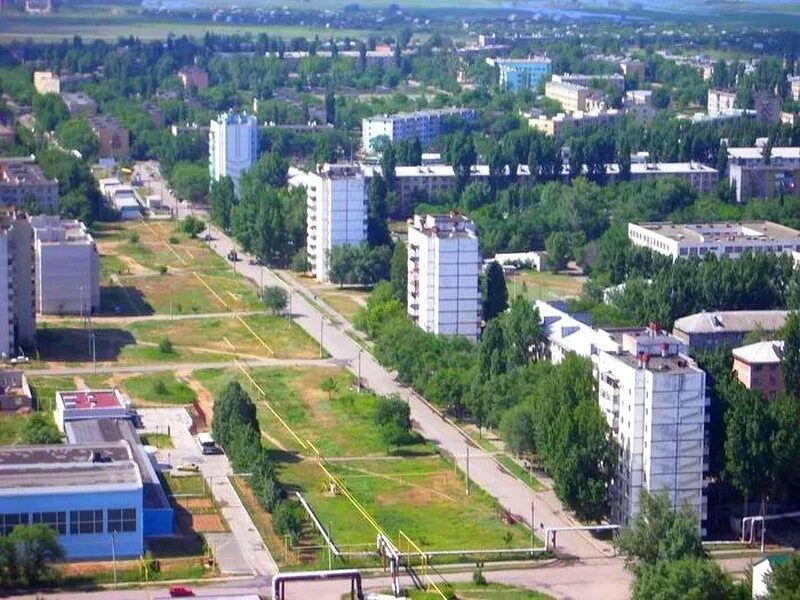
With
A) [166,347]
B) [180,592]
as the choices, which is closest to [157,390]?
[166,347]

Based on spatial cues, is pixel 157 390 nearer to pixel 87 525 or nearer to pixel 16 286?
pixel 16 286

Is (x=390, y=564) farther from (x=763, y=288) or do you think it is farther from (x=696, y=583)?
(x=763, y=288)

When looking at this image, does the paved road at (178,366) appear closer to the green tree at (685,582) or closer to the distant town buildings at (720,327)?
the distant town buildings at (720,327)

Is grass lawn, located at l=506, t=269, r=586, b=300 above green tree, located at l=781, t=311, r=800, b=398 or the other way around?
the other way around

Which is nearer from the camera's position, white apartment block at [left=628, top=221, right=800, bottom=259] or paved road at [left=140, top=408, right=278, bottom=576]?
paved road at [left=140, top=408, right=278, bottom=576]

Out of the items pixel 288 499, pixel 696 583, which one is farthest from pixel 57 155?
pixel 696 583

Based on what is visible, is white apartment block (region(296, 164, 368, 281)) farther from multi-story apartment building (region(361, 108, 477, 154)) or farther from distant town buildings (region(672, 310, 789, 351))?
multi-story apartment building (region(361, 108, 477, 154))

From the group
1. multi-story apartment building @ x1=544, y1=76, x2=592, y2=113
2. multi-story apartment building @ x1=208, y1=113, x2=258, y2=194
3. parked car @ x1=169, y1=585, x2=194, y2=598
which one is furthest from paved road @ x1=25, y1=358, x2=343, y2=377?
multi-story apartment building @ x1=544, y1=76, x2=592, y2=113
